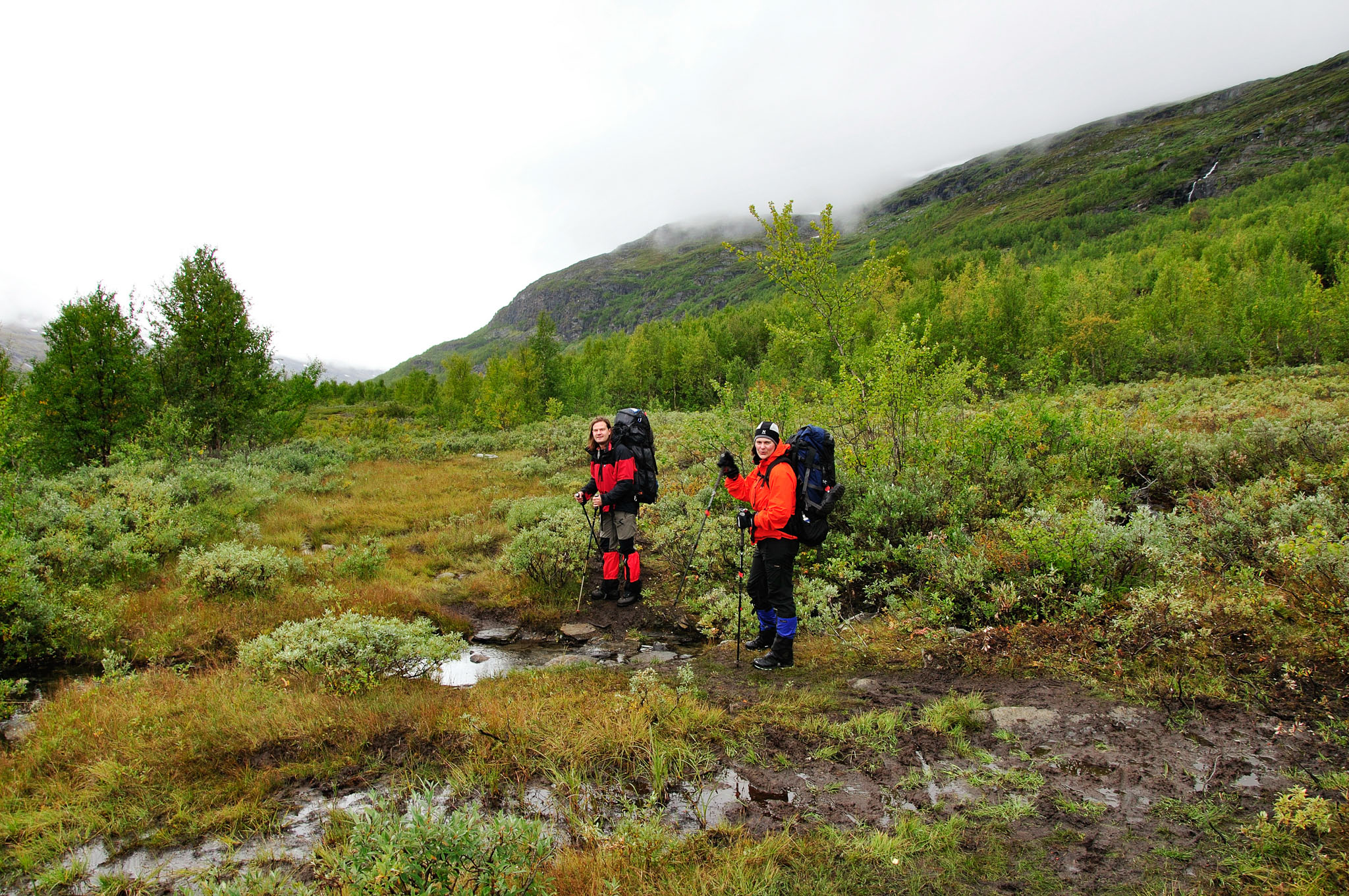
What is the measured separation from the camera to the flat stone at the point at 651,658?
22.1 feet

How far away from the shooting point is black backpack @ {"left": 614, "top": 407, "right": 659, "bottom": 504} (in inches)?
340

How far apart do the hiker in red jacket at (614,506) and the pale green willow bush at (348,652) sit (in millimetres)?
3064

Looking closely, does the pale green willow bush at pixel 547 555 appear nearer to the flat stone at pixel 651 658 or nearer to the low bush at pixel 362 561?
the low bush at pixel 362 561

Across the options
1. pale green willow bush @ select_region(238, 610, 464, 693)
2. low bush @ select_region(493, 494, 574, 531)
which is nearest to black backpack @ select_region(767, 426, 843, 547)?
pale green willow bush @ select_region(238, 610, 464, 693)

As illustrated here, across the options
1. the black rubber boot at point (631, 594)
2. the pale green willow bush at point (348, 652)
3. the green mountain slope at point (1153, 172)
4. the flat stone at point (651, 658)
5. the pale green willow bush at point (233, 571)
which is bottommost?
the flat stone at point (651, 658)

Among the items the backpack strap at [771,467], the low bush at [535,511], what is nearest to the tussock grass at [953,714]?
the backpack strap at [771,467]

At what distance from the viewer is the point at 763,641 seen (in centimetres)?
661

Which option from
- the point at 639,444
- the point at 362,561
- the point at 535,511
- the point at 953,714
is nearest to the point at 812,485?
the point at 953,714

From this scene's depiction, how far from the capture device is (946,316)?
36.5 m

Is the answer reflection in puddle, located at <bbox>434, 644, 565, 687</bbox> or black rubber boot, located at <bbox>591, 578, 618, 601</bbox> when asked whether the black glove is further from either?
black rubber boot, located at <bbox>591, 578, 618, 601</bbox>

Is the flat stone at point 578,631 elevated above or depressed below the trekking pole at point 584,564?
below

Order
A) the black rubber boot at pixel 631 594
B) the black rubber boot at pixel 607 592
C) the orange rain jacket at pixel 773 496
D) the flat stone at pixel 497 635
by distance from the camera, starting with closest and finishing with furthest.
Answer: the orange rain jacket at pixel 773 496 < the flat stone at pixel 497 635 < the black rubber boot at pixel 631 594 < the black rubber boot at pixel 607 592

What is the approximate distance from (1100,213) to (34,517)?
170916 millimetres

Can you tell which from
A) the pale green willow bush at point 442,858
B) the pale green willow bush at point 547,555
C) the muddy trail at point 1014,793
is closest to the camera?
the pale green willow bush at point 442,858
